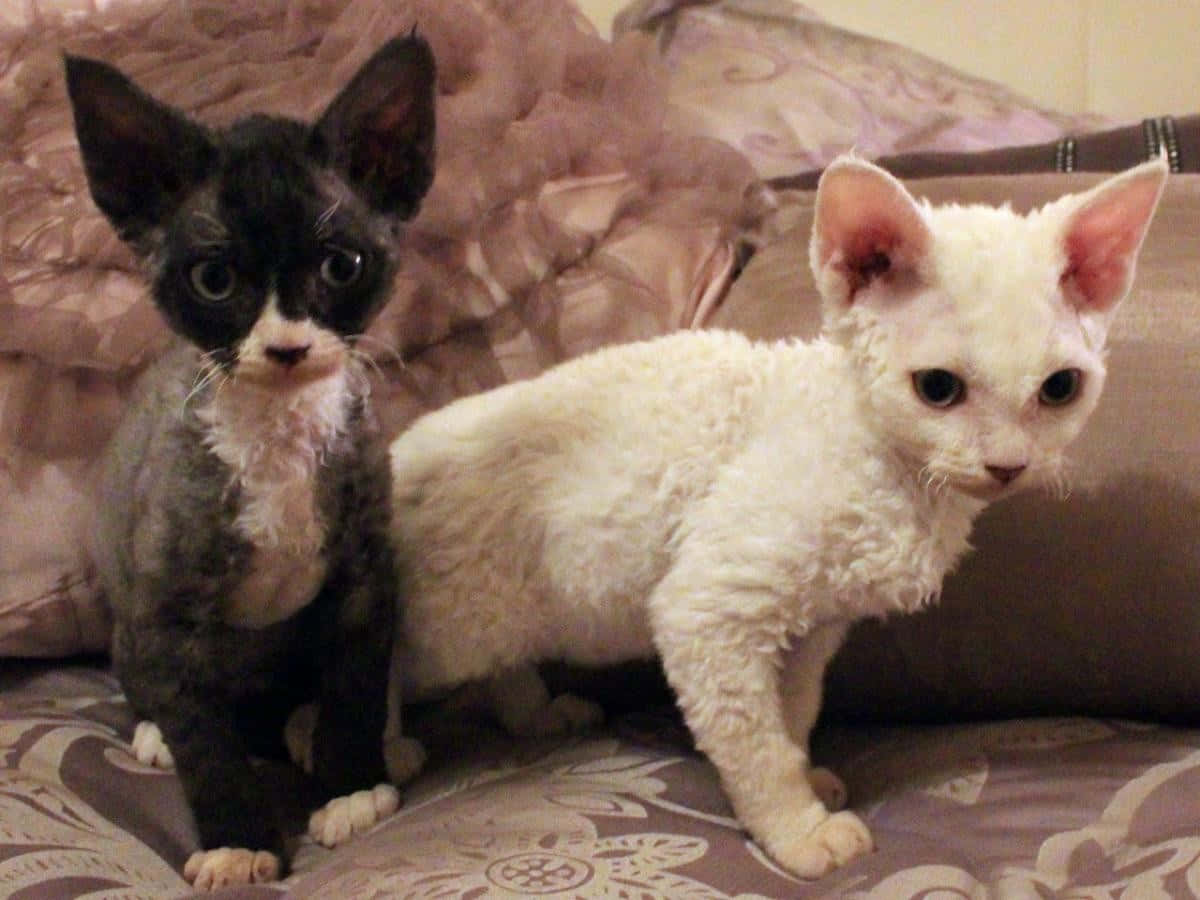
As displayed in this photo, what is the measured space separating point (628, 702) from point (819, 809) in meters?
0.30

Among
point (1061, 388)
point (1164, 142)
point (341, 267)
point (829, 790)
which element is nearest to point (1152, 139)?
point (1164, 142)

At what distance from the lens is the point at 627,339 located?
4.00 ft

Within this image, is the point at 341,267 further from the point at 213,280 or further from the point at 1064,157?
the point at 1064,157

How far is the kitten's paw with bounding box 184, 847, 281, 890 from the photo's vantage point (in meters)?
0.84

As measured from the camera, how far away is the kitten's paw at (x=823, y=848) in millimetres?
812

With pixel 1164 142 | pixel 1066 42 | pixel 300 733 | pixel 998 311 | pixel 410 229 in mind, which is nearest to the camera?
pixel 998 311

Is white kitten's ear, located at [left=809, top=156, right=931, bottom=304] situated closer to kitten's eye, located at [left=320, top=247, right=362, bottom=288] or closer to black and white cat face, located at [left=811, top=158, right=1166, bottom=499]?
black and white cat face, located at [left=811, top=158, right=1166, bottom=499]

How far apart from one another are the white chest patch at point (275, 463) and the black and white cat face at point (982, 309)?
38 centimetres

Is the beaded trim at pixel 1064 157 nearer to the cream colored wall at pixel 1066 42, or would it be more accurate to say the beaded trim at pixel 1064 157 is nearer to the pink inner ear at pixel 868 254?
the cream colored wall at pixel 1066 42

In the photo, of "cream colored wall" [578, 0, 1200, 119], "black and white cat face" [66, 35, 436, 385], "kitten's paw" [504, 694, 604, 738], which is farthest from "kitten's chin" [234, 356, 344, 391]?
"cream colored wall" [578, 0, 1200, 119]

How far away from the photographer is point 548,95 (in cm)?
130

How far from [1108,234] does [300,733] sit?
0.75 m

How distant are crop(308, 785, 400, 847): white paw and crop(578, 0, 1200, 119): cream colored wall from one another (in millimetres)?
1300

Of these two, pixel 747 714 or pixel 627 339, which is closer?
pixel 747 714
